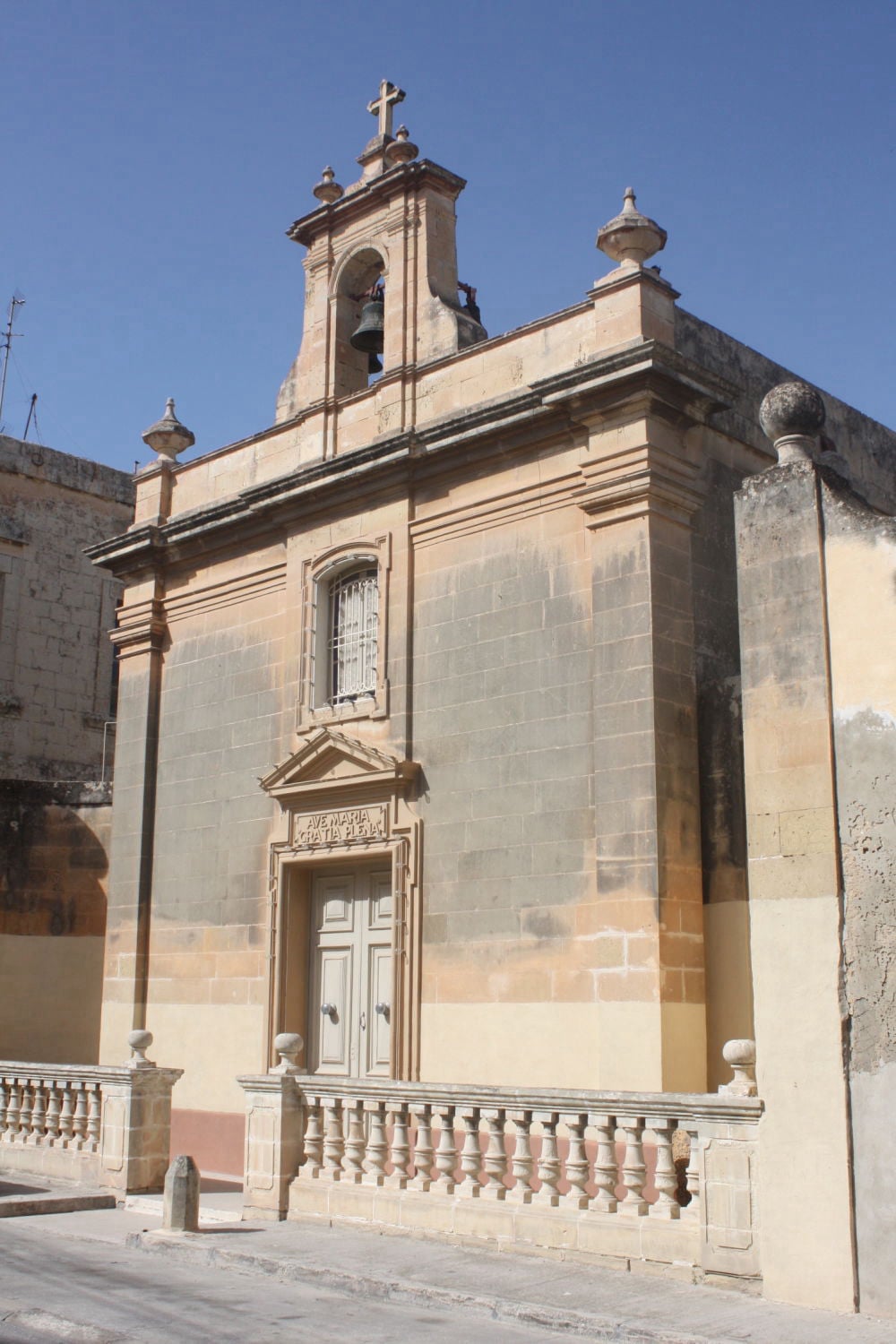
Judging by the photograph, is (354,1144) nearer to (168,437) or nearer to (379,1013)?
(379,1013)

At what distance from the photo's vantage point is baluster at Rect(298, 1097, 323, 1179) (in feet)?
33.1

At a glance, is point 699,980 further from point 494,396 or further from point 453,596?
point 494,396

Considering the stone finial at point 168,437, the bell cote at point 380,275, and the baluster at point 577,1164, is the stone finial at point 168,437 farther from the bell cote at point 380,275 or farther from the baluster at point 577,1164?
the baluster at point 577,1164

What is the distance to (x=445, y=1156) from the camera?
360 inches

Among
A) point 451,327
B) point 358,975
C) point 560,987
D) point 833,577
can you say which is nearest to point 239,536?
point 451,327

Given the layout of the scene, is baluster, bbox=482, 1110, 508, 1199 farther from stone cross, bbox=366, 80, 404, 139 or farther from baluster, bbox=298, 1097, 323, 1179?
stone cross, bbox=366, 80, 404, 139

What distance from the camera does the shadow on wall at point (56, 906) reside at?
1727cm

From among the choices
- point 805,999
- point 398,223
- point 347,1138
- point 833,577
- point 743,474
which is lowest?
point 347,1138

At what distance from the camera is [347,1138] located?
9.86m

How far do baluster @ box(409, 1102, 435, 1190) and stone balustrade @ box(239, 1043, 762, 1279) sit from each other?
0.03 feet

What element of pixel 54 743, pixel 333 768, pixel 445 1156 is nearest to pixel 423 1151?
pixel 445 1156

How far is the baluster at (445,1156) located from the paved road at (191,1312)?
4.39ft

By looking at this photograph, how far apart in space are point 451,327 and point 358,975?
20.2 feet

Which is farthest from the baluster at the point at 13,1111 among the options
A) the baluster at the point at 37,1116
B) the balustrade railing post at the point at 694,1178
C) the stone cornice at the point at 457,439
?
the balustrade railing post at the point at 694,1178
